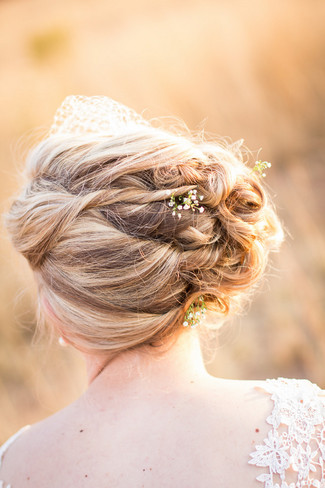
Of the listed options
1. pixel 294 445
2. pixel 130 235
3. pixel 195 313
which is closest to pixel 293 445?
pixel 294 445

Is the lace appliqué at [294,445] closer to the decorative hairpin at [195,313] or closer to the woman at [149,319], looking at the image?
the woman at [149,319]

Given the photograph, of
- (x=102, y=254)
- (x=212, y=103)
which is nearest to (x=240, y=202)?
(x=102, y=254)

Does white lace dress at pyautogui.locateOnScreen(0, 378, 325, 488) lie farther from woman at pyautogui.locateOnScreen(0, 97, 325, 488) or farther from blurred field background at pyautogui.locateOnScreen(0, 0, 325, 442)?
blurred field background at pyautogui.locateOnScreen(0, 0, 325, 442)

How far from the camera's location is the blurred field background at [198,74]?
17.0 feet

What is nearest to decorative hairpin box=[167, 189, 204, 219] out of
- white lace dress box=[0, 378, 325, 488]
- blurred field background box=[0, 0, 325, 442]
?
white lace dress box=[0, 378, 325, 488]

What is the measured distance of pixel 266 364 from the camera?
4062 mm

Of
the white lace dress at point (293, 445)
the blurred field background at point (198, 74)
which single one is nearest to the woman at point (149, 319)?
the white lace dress at point (293, 445)

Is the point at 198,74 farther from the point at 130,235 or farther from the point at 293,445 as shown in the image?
the point at 293,445

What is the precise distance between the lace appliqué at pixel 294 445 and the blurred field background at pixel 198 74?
3554 mm

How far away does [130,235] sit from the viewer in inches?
45.9

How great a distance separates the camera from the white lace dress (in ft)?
3.32

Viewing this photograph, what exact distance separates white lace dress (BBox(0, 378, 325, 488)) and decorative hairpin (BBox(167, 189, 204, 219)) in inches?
21.0

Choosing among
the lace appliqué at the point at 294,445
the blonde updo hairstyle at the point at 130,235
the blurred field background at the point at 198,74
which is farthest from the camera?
the blurred field background at the point at 198,74

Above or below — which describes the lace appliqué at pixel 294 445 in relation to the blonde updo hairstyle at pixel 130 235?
below
